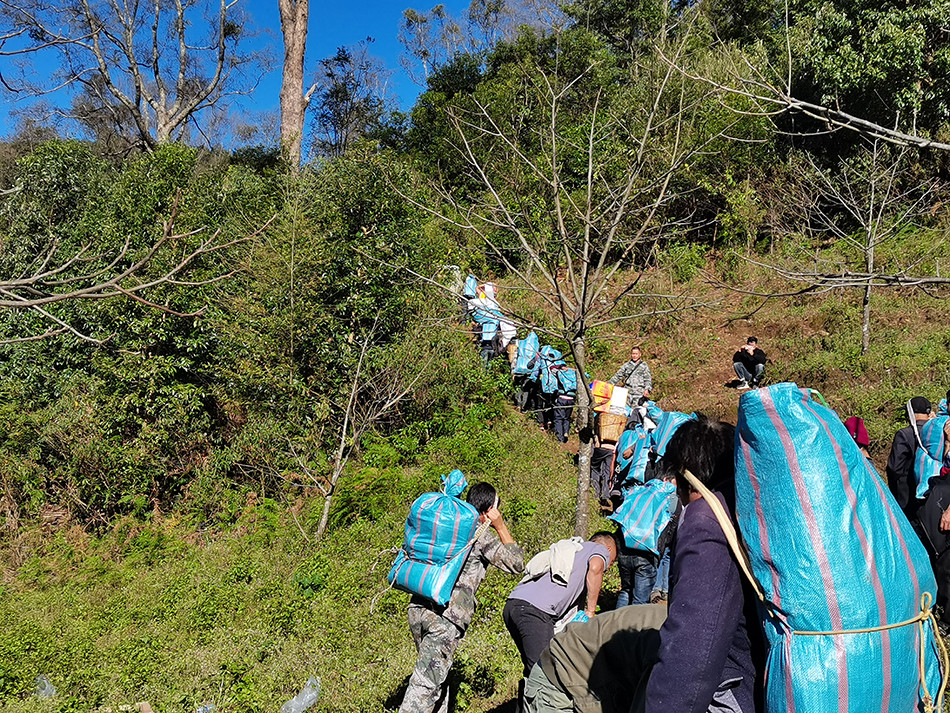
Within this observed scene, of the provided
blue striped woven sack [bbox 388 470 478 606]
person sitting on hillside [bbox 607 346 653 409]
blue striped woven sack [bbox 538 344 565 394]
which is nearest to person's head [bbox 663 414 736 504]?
blue striped woven sack [bbox 388 470 478 606]

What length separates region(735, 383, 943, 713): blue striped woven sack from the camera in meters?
1.54

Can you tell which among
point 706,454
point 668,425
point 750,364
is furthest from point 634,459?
point 750,364

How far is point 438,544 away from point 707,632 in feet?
7.29

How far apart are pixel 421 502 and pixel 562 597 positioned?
2.90 feet

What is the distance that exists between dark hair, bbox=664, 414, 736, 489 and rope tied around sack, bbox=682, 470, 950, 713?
0.33 ft

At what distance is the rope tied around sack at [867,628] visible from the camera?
1.57m

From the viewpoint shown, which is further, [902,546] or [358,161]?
[358,161]

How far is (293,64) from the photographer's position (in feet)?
53.7

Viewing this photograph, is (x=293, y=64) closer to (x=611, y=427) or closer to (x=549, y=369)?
(x=549, y=369)

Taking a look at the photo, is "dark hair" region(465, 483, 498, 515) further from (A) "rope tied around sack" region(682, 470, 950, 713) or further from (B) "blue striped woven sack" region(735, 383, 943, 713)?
(B) "blue striped woven sack" region(735, 383, 943, 713)

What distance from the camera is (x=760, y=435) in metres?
1.61

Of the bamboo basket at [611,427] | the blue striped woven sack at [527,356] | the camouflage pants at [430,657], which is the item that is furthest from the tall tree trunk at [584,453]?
the blue striped woven sack at [527,356]

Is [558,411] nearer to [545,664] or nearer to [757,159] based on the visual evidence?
[545,664]

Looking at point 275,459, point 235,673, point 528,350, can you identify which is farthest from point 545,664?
point 528,350
